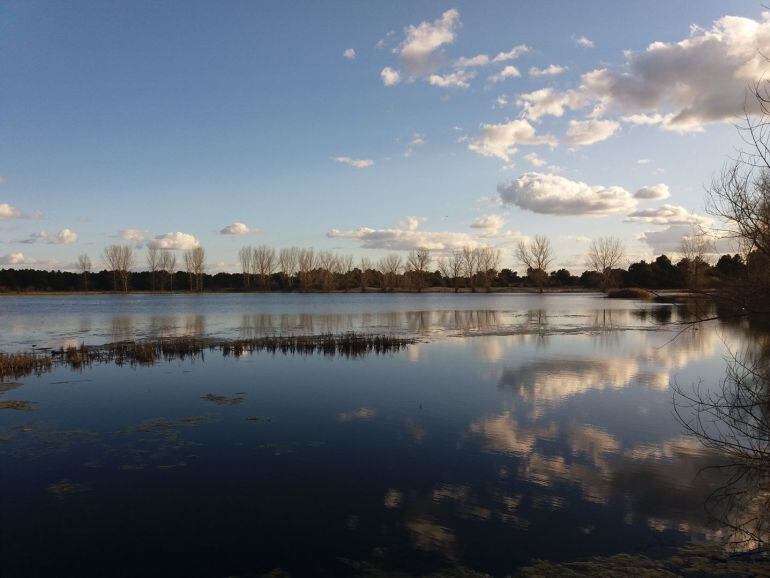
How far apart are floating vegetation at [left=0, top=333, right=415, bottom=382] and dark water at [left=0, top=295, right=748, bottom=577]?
1.51 m

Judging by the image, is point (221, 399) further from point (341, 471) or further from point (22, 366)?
point (22, 366)

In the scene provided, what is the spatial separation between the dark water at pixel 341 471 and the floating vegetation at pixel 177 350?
1509 mm

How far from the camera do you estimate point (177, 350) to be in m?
17.4

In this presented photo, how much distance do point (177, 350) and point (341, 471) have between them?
1242 cm

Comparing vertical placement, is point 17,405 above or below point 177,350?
below

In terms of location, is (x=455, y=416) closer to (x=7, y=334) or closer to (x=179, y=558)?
(x=179, y=558)

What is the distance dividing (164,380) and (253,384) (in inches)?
95.3

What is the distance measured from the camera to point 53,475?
6.76m

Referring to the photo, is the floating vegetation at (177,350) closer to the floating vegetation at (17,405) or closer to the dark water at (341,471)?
the dark water at (341,471)

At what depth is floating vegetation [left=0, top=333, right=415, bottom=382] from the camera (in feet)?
48.5

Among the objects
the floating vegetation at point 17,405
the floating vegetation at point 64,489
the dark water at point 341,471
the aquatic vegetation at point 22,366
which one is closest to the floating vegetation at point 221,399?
the dark water at point 341,471

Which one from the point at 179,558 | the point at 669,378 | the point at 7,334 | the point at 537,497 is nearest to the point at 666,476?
the point at 537,497

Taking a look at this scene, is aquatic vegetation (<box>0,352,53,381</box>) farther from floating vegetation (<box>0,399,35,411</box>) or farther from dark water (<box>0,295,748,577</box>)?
floating vegetation (<box>0,399,35,411</box>)

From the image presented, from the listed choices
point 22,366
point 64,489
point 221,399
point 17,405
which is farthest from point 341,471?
point 22,366
